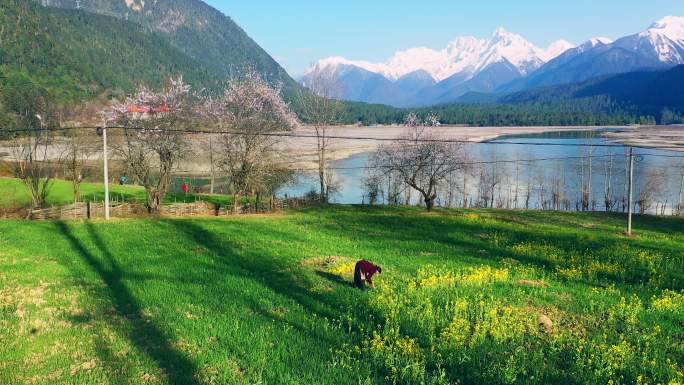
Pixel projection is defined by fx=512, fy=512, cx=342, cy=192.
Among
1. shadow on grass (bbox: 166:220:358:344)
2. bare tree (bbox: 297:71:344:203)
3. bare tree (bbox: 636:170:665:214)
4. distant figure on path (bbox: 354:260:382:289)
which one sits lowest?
bare tree (bbox: 636:170:665:214)

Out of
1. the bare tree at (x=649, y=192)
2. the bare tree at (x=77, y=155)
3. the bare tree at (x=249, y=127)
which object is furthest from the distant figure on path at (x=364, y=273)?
the bare tree at (x=649, y=192)

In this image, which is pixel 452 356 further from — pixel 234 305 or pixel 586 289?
pixel 586 289

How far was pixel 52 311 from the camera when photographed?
12.8m

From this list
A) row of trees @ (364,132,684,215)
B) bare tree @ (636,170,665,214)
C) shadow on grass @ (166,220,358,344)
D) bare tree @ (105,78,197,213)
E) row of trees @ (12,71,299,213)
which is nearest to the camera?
shadow on grass @ (166,220,358,344)

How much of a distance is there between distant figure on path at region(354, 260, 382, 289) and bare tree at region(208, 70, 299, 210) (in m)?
27.5

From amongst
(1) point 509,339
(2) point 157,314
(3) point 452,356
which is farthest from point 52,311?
(1) point 509,339

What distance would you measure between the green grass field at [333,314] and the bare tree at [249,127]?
21511 mm

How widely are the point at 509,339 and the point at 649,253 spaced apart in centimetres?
1418

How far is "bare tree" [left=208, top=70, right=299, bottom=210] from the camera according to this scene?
43688 millimetres

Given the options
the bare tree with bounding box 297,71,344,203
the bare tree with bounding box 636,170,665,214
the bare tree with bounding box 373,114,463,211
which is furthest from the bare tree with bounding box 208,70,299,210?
the bare tree with bounding box 636,170,665,214

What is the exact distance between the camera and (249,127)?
147 ft

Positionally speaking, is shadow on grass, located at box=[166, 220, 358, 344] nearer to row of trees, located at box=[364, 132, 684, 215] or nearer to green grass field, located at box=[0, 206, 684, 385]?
green grass field, located at box=[0, 206, 684, 385]

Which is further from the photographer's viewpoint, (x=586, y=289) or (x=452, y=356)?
(x=586, y=289)

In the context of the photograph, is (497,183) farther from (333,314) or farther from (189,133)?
(333,314)
